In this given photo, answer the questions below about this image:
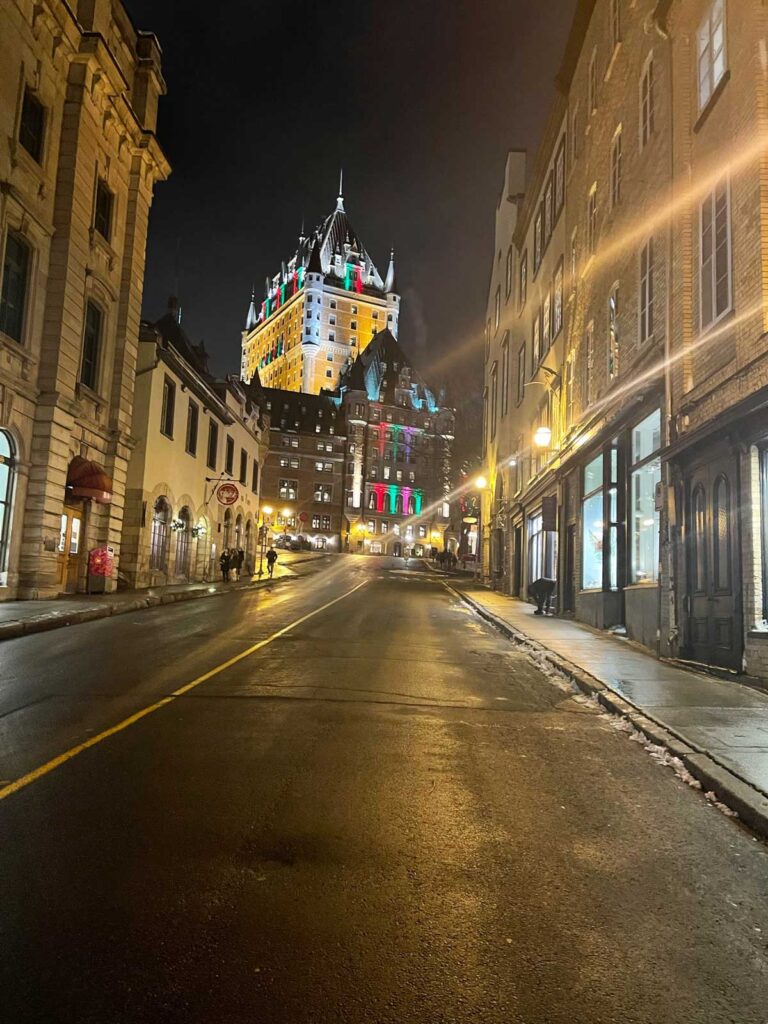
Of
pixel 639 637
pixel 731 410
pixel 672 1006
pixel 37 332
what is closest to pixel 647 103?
pixel 731 410

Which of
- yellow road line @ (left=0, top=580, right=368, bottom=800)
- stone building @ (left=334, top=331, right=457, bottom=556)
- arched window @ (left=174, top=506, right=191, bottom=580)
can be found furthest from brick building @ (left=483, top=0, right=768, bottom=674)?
stone building @ (left=334, top=331, right=457, bottom=556)

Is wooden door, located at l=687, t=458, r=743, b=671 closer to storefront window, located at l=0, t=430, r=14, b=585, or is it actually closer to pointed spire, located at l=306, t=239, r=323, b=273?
storefront window, located at l=0, t=430, r=14, b=585

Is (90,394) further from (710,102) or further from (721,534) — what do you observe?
(721,534)

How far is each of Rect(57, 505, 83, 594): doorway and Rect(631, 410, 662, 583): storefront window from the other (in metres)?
15.0

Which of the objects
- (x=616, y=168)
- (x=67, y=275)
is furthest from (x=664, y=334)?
(x=67, y=275)

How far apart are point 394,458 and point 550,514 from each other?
9968 centimetres

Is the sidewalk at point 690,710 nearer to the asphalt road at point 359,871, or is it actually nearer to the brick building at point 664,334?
the asphalt road at point 359,871

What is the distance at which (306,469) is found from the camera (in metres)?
114

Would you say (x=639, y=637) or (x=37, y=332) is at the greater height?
(x=37, y=332)

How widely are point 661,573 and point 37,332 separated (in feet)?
54.3

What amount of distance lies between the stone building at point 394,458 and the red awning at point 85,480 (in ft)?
302

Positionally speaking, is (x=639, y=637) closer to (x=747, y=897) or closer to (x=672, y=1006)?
(x=747, y=897)

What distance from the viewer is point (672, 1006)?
9.48 ft

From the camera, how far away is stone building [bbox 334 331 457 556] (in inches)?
4628
